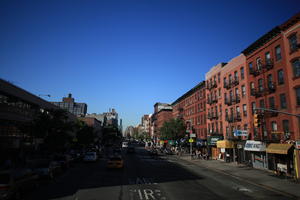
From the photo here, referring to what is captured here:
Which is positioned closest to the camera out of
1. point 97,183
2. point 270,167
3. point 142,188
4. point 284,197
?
point 284,197

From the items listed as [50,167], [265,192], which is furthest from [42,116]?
[265,192]

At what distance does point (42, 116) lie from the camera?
3209 centimetres

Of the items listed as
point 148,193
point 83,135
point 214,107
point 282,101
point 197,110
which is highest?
point 197,110

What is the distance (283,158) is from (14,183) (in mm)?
26786

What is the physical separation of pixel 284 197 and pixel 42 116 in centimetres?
3057

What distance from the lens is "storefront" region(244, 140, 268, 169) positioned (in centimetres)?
2852

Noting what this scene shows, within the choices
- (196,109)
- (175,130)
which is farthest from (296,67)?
(175,130)

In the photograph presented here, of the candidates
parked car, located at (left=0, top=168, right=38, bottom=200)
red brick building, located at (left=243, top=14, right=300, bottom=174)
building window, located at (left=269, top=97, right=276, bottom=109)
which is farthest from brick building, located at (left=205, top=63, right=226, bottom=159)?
parked car, located at (left=0, top=168, right=38, bottom=200)

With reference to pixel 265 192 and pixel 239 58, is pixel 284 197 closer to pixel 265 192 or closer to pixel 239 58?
→ pixel 265 192

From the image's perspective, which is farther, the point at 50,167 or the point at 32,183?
the point at 50,167

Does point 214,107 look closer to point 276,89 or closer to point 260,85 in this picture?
point 260,85

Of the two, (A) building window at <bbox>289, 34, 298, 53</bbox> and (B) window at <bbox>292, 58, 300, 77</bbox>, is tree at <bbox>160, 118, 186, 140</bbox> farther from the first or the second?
(A) building window at <bbox>289, 34, 298, 53</bbox>

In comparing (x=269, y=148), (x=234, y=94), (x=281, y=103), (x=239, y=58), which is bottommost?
(x=269, y=148)

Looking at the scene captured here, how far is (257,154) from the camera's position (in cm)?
3052
